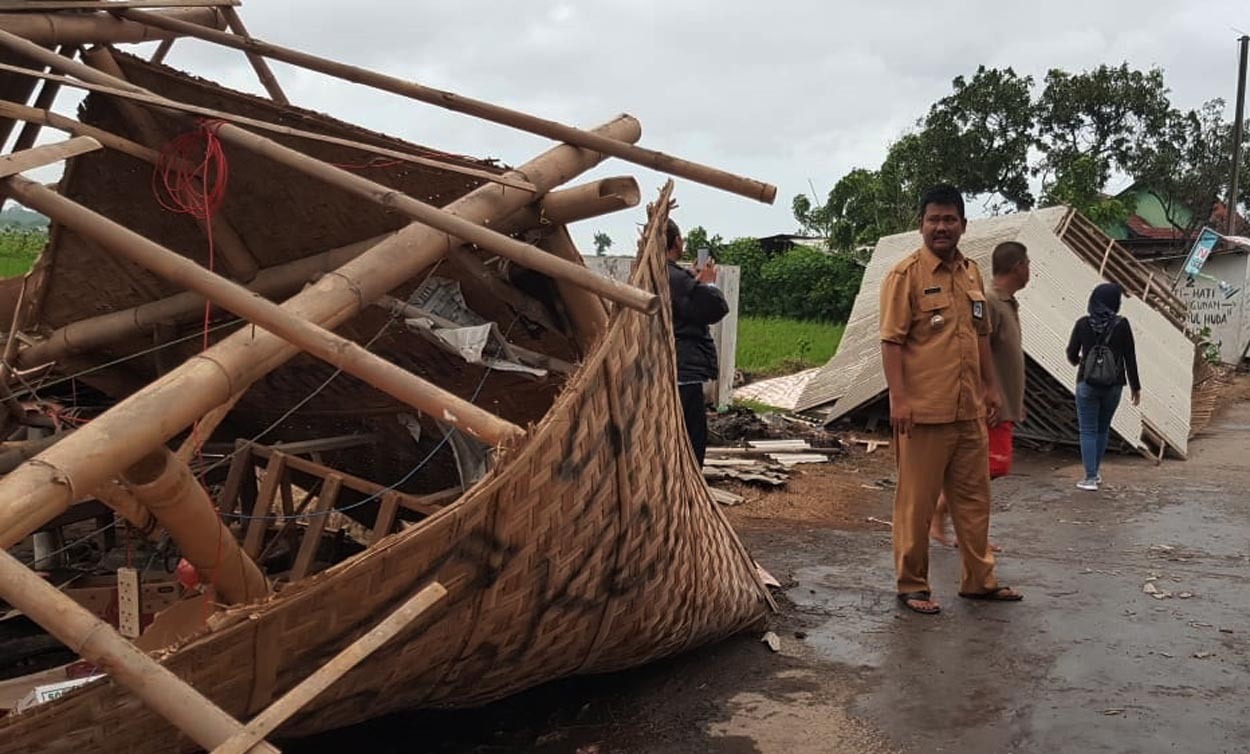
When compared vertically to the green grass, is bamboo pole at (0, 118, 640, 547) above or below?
above

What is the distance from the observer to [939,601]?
176 inches

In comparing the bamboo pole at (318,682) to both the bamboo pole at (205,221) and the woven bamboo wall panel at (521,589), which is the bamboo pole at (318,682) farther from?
the bamboo pole at (205,221)

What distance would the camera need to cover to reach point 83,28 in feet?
12.4

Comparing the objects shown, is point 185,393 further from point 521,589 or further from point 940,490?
point 940,490

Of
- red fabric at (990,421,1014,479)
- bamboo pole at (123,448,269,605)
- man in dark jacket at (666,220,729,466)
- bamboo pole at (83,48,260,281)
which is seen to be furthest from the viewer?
man in dark jacket at (666,220,729,466)

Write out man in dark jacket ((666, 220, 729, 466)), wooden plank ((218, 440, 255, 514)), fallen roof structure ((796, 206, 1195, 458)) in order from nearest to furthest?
wooden plank ((218, 440, 255, 514)), man in dark jacket ((666, 220, 729, 466)), fallen roof structure ((796, 206, 1195, 458))

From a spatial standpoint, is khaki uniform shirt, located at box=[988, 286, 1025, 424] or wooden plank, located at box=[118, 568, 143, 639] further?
khaki uniform shirt, located at box=[988, 286, 1025, 424]

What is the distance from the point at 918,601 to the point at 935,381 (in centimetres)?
92

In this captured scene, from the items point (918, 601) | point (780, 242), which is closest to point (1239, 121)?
point (780, 242)

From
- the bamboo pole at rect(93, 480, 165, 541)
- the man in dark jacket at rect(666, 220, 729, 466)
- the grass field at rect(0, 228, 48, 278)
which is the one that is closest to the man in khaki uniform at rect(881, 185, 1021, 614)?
the man in dark jacket at rect(666, 220, 729, 466)

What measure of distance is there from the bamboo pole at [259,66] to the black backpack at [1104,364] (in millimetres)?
5623

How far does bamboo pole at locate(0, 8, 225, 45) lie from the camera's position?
3.60 metres

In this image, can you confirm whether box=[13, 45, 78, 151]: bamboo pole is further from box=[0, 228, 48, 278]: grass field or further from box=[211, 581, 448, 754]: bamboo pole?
box=[0, 228, 48, 278]: grass field

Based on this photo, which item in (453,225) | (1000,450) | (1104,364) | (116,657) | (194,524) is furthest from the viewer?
(1104,364)
